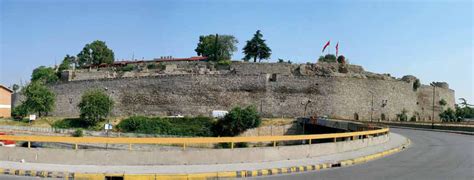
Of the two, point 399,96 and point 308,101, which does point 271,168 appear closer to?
point 308,101

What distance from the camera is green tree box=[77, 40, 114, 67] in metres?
90.6

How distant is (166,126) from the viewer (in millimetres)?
52875

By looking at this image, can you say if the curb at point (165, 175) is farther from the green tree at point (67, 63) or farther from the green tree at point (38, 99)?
the green tree at point (67, 63)

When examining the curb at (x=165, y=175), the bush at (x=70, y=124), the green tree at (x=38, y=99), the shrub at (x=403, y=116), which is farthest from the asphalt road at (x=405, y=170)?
the green tree at (x=38, y=99)

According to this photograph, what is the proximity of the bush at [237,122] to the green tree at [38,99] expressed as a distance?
90.3 ft

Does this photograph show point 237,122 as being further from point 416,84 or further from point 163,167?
point 163,167

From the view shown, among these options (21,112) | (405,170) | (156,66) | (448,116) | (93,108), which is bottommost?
(21,112)

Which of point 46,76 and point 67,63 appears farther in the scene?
point 67,63

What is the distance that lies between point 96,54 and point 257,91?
45293mm

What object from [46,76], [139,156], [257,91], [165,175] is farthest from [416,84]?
[165,175]

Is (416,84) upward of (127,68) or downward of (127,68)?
downward

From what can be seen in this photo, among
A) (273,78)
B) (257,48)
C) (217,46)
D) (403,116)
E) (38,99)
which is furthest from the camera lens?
(217,46)

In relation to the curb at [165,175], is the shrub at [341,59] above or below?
above

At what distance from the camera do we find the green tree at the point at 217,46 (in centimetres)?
8869
